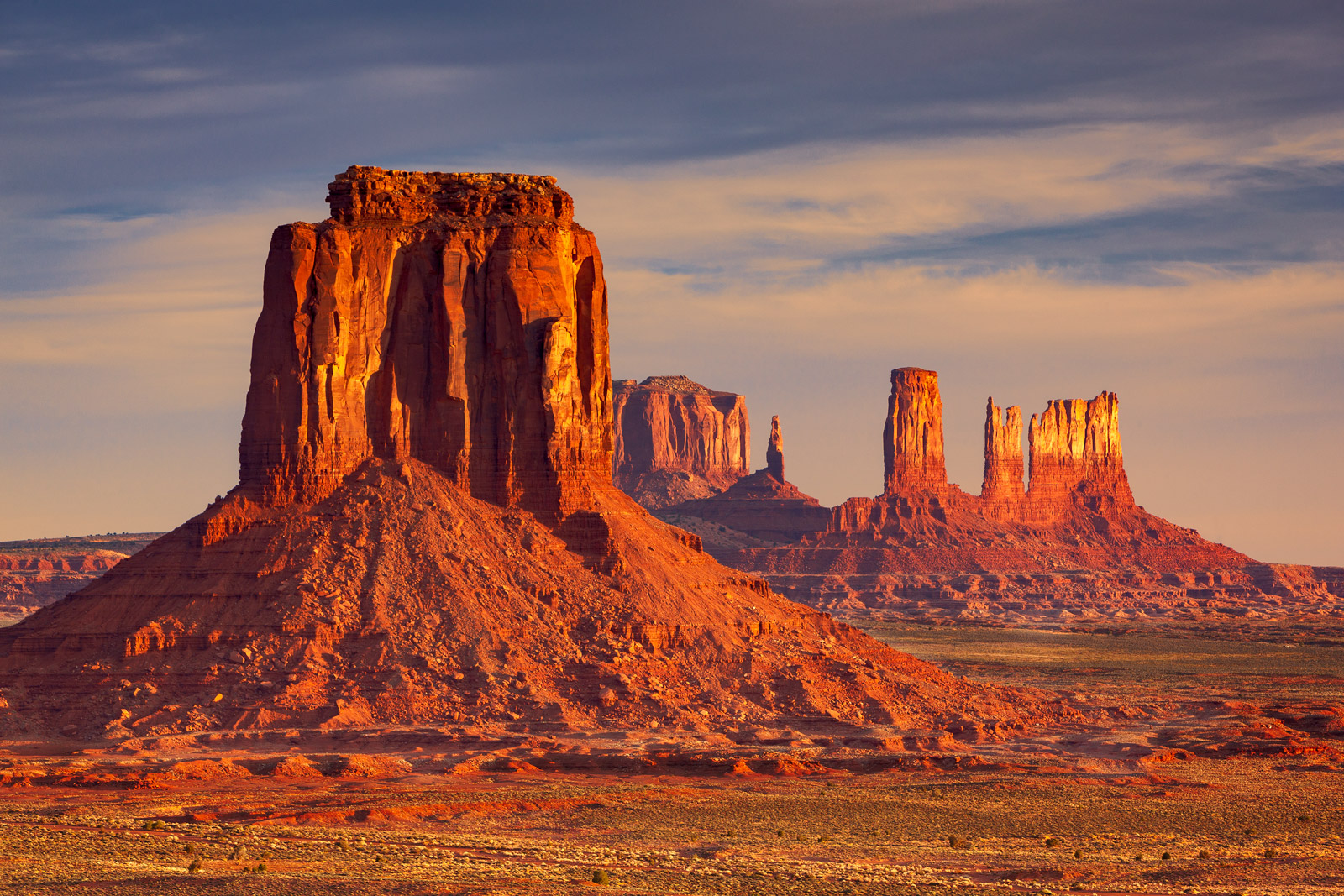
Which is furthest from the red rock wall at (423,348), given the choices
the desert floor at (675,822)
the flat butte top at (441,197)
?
the desert floor at (675,822)

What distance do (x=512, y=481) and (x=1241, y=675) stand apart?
6257 cm

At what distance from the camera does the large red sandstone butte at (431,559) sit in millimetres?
61969

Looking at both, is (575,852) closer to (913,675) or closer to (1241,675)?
(913,675)

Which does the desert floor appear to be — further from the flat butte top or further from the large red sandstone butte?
the flat butte top

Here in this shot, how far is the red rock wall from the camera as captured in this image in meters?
66.8

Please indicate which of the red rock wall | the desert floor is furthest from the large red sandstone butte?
the desert floor

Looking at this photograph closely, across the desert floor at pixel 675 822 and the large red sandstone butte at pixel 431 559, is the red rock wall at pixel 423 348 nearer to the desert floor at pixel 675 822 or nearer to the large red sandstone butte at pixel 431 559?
the large red sandstone butte at pixel 431 559

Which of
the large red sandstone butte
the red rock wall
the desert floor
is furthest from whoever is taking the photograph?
the red rock wall

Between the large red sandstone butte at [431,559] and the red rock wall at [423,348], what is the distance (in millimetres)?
95

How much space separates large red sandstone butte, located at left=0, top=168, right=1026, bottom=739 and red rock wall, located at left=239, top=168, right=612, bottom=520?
0.09 metres

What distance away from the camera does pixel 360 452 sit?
6856 cm

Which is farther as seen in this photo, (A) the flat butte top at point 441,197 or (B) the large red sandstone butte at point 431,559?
(A) the flat butte top at point 441,197

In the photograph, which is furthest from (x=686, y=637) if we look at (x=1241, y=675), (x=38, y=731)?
(x=1241, y=675)

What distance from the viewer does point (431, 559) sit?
216ft
